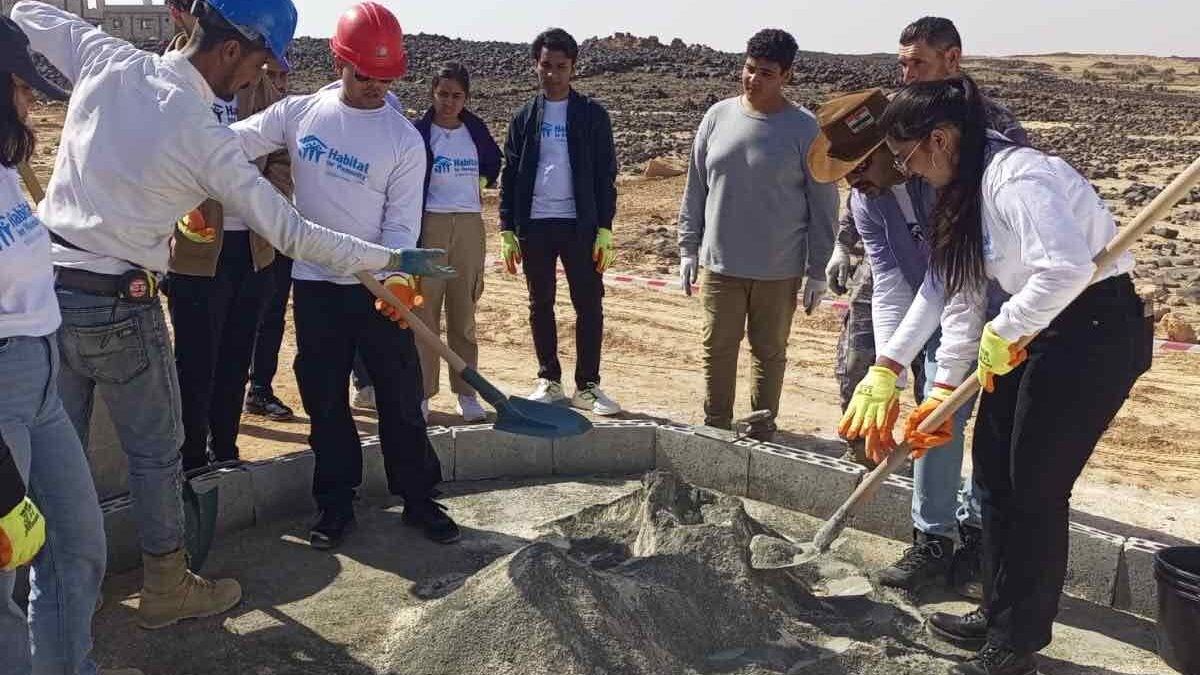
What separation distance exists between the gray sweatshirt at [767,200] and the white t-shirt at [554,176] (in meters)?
0.90

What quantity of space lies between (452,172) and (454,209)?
7.2 inches

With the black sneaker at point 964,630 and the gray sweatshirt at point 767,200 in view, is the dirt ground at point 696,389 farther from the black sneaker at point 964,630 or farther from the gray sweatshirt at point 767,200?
the black sneaker at point 964,630

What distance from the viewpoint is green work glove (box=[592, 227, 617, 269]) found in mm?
5879

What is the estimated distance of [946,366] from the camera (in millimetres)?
3451

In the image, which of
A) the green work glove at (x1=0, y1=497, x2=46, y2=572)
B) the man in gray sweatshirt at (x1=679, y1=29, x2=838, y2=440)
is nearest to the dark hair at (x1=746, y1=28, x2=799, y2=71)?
the man in gray sweatshirt at (x1=679, y1=29, x2=838, y2=440)

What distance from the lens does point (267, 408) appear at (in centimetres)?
606

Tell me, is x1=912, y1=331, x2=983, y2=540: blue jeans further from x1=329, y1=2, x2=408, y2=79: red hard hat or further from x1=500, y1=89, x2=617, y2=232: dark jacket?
x1=500, y1=89, x2=617, y2=232: dark jacket

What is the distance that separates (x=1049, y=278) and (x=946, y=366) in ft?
2.15

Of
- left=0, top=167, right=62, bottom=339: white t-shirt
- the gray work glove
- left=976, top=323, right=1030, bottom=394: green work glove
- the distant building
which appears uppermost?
the distant building

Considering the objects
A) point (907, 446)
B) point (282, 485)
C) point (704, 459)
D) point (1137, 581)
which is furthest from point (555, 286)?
point (1137, 581)

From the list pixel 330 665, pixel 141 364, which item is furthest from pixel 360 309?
pixel 330 665

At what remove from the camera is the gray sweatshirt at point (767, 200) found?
5.11 meters

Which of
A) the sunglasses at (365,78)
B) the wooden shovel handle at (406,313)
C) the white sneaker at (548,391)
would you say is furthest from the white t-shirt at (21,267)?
the white sneaker at (548,391)

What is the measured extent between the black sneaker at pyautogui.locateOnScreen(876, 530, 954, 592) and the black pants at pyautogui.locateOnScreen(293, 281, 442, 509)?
1.69 meters
